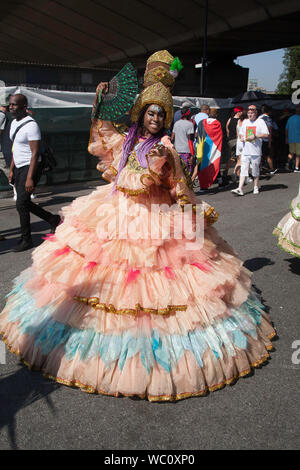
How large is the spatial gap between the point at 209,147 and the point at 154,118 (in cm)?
654

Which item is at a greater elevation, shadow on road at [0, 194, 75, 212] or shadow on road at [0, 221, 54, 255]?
shadow on road at [0, 194, 75, 212]

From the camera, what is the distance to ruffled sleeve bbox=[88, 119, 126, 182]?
12.2 ft

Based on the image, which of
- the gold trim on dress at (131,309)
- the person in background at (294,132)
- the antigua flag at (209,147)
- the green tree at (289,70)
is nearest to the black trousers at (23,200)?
the gold trim on dress at (131,309)

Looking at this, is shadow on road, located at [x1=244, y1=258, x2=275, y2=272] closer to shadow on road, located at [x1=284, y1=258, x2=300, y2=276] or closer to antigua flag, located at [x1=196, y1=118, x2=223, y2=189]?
shadow on road, located at [x1=284, y1=258, x2=300, y2=276]

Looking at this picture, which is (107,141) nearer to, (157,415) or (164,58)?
(164,58)

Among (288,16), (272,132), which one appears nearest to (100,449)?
(272,132)

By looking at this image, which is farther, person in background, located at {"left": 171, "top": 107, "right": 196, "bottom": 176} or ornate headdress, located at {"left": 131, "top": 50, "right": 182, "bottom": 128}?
person in background, located at {"left": 171, "top": 107, "right": 196, "bottom": 176}

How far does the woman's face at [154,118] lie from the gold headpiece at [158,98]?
4cm

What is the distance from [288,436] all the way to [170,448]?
2.45ft

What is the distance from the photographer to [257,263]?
5574 millimetres

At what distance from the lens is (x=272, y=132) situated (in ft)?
45.3

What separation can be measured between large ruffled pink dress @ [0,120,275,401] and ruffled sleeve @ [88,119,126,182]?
1.18 ft

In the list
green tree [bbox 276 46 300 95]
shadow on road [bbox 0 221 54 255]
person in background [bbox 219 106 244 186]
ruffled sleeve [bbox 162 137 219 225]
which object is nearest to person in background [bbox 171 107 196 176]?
person in background [bbox 219 106 244 186]

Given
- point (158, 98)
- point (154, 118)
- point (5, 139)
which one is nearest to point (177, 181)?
point (154, 118)
